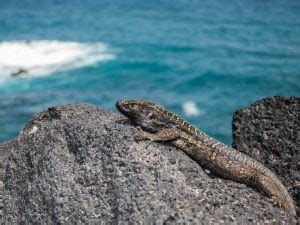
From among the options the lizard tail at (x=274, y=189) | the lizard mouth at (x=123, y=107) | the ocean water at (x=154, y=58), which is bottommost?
the ocean water at (x=154, y=58)

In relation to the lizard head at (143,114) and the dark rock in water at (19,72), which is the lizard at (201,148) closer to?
the lizard head at (143,114)

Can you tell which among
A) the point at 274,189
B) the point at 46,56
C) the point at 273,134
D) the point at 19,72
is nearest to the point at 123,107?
the point at 274,189

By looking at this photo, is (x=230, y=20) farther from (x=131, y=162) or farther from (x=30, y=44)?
(x=131, y=162)

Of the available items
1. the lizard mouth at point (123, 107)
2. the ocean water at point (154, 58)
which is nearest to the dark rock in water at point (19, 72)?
the ocean water at point (154, 58)

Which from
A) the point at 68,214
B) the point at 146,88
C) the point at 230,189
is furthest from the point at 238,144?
the point at 146,88

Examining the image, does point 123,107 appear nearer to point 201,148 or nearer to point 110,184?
point 201,148

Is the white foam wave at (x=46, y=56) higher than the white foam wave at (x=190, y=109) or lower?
higher

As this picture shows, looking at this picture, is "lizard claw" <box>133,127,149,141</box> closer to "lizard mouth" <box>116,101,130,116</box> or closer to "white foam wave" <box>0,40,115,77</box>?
"lizard mouth" <box>116,101,130,116</box>

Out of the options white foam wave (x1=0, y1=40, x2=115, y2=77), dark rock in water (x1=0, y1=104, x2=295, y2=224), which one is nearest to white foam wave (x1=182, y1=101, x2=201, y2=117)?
white foam wave (x1=0, y1=40, x2=115, y2=77)
